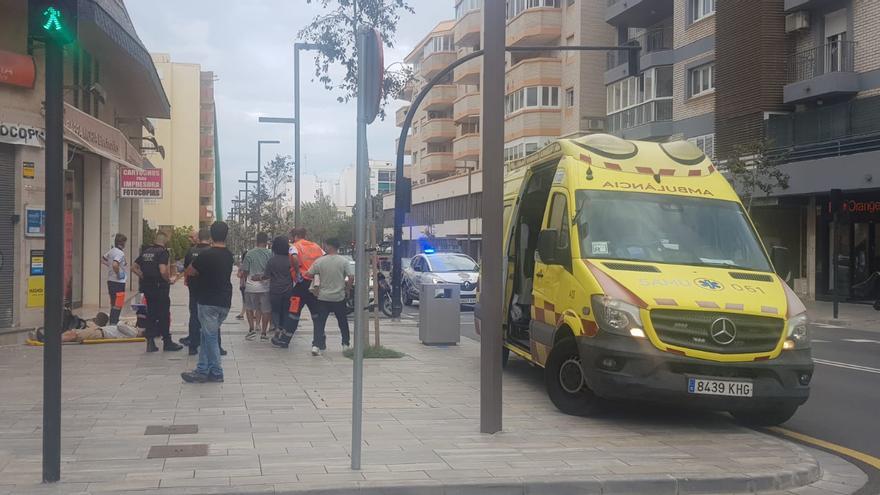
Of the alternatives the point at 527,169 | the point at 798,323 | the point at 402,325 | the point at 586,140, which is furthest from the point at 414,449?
the point at 402,325

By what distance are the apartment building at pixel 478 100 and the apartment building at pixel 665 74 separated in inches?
163

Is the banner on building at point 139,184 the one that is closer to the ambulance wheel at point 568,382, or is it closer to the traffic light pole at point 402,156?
the traffic light pole at point 402,156

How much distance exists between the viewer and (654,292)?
322 inches

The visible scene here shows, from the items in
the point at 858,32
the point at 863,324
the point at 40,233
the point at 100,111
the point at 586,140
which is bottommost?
the point at 863,324

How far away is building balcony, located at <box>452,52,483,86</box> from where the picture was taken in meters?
59.8

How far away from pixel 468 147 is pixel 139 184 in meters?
36.0

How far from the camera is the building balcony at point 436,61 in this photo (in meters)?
66.9

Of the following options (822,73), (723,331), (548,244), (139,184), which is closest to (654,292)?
(723,331)

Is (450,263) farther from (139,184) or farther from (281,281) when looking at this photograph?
(281,281)

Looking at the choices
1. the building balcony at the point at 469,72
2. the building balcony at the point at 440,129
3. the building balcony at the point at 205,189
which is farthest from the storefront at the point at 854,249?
the building balcony at the point at 205,189

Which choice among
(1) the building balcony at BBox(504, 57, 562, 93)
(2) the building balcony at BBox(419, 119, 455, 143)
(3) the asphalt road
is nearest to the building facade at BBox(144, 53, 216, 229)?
(2) the building balcony at BBox(419, 119, 455, 143)

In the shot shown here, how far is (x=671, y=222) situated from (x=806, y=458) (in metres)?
2.89

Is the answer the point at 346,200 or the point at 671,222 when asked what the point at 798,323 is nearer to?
the point at 671,222

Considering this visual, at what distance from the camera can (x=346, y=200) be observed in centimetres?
16312
